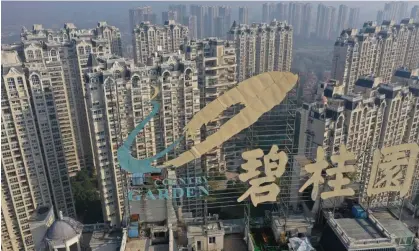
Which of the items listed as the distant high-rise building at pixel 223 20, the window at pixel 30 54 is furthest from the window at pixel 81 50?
the distant high-rise building at pixel 223 20

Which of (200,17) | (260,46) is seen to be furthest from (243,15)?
(260,46)

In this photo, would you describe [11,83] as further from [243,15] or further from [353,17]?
[353,17]

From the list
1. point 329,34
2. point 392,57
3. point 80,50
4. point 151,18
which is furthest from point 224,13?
point 80,50

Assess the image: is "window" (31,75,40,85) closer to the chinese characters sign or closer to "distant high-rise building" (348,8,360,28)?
the chinese characters sign

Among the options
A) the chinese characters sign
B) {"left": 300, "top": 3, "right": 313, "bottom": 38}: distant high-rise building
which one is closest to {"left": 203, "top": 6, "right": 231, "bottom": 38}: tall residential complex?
{"left": 300, "top": 3, "right": 313, "bottom": 38}: distant high-rise building

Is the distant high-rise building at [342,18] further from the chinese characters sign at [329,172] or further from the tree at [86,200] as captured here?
the chinese characters sign at [329,172]

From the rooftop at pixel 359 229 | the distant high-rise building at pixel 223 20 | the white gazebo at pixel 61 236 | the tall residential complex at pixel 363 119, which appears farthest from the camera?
the distant high-rise building at pixel 223 20
